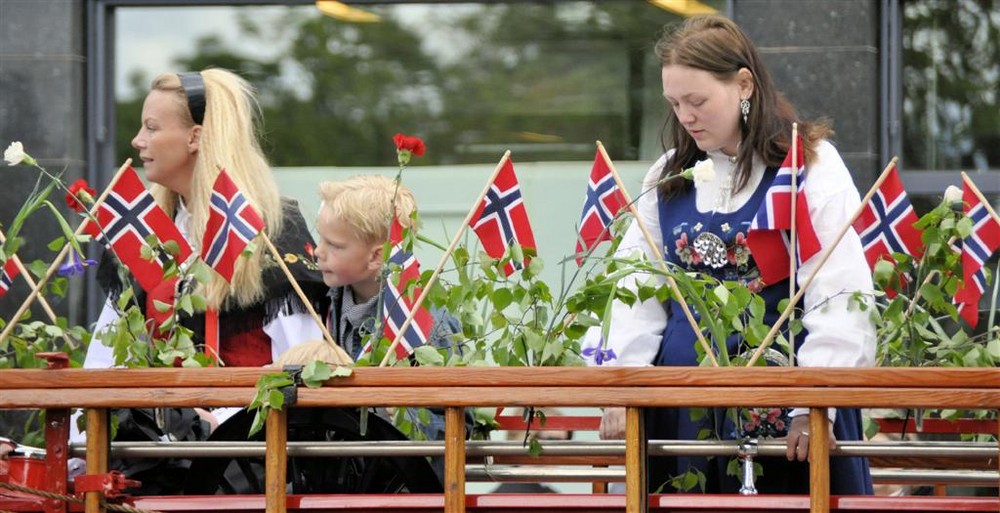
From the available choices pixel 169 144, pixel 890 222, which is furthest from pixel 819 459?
pixel 169 144

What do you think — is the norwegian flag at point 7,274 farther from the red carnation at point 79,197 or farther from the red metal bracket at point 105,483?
the red metal bracket at point 105,483

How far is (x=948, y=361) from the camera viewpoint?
339cm

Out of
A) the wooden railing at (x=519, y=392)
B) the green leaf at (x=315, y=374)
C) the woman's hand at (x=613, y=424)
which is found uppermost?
the green leaf at (x=315, y=374)

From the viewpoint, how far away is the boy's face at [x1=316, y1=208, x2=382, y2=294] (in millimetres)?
3982

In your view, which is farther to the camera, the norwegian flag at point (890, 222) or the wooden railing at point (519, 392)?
the norwegian flag at point (890, 222)

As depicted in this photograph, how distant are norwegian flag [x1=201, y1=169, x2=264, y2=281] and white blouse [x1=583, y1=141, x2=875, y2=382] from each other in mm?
836

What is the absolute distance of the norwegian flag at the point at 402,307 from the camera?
326cm

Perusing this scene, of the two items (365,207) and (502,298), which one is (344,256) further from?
(502,298)

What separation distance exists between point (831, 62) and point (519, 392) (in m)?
3.59

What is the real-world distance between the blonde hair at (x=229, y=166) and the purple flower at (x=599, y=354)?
0.90 meters

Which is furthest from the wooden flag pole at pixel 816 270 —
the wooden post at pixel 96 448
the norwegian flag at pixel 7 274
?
the norwegian flag at pixel 7 274

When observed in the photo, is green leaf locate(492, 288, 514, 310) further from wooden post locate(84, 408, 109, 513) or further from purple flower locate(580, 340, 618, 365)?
wooden post locate(84, 408, 109, 513)

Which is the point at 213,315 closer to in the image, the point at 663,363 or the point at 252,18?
the point at 663,363

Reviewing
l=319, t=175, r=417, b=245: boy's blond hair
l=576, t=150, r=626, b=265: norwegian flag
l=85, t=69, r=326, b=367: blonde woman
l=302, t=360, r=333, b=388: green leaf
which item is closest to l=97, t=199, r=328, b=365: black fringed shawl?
l=85, t=69, r=326, b=367: blonde woman
